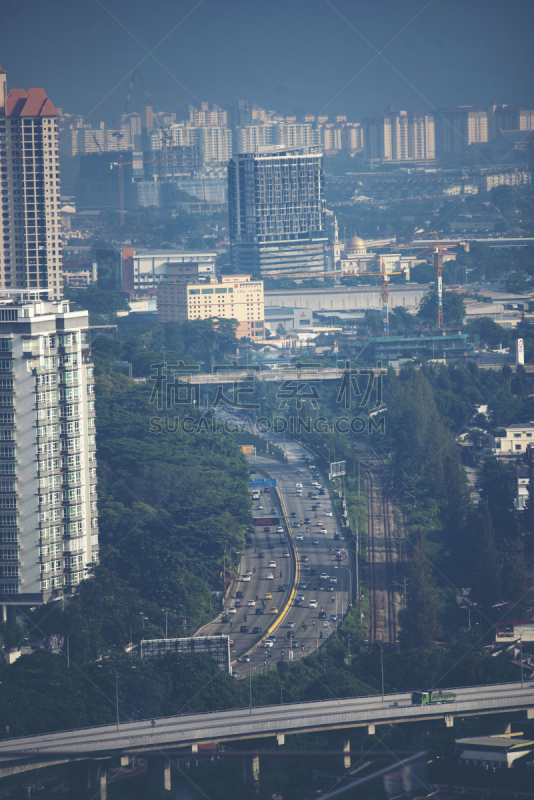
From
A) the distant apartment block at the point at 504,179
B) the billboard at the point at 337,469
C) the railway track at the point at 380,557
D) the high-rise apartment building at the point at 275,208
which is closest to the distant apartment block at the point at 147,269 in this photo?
the high-rise apartment building at the point at 275,208

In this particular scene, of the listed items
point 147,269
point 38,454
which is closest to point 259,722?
point 38,454

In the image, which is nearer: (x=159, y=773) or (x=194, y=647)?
(x=159, y=773)

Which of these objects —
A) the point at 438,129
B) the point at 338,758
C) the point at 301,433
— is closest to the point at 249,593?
the point at 338,758

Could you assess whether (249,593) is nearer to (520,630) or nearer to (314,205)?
(520,630)

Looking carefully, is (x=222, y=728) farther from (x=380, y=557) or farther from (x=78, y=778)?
(x=380, y=557)

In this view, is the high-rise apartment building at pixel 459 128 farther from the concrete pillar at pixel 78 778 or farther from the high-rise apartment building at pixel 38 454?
the concrete pillar at pixel 78 778

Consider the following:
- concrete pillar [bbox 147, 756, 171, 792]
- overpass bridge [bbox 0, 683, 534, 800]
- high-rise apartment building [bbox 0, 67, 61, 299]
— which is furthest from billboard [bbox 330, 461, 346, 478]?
concrete pillar [bbox 147, 756, 171, 792]
